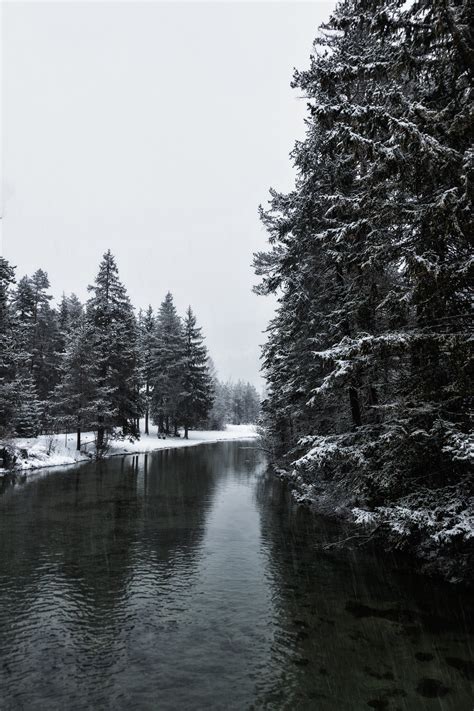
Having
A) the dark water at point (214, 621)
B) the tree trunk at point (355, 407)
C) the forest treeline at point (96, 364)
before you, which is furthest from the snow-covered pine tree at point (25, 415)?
the tree trunk at point (355, 407)

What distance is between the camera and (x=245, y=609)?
Answer: 961cm

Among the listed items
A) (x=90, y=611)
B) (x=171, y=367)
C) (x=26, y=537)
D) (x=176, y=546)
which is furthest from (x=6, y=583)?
(x=171, y=367)

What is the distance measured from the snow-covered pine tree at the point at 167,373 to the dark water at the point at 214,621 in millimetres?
39218

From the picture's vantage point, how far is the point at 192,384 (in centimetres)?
5925

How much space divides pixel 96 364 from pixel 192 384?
907 inches

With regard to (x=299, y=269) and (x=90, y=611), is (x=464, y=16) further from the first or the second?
(x=90, y=611)

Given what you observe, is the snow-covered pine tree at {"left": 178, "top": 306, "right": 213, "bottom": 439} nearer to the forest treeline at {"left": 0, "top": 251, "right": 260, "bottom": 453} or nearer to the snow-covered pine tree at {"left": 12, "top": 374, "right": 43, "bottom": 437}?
the forest treeline at {"left": 0, "top": 251, "right": 260, "bottom": 453}

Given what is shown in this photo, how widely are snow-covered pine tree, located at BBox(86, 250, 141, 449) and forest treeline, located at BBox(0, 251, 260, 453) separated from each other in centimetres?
9

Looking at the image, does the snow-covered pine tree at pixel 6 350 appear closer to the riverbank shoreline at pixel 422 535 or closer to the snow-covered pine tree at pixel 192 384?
the riverbank shoreline at pixel 422 535

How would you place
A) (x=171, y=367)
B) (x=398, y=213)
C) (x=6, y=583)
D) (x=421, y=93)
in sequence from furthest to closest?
1. (x=171, y=367)
2. (x=6, y=583)
3. (x=421, y=93)
4. (x=398, y=213)

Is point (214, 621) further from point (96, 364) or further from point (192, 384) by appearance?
point (192, 384)

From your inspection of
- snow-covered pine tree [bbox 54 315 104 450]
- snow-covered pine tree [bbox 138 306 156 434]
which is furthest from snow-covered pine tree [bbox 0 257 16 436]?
snow-covered pine tree [bbox 138 306 156 434]

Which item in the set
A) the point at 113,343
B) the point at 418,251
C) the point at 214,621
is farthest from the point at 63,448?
the point at 418,251

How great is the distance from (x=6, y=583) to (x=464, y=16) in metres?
15.1
